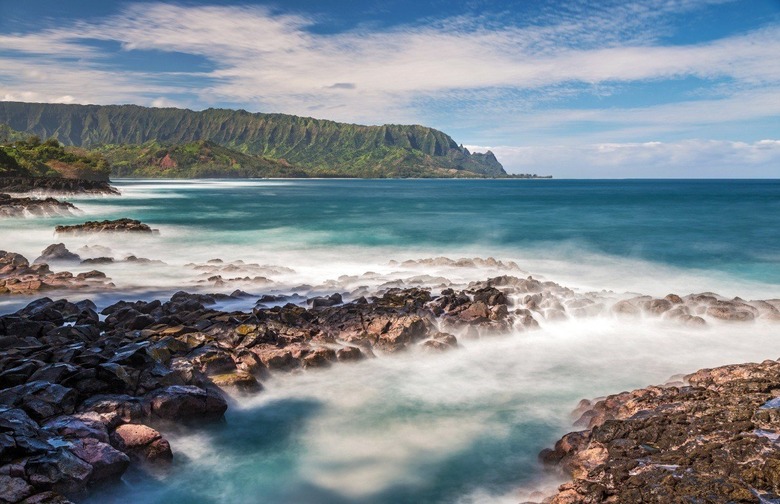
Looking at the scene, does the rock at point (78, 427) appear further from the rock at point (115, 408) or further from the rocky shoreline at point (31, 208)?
the rocky shoreline at point (31, 208)

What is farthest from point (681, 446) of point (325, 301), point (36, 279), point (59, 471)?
point (36, 279)

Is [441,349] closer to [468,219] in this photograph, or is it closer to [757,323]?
[757,323]

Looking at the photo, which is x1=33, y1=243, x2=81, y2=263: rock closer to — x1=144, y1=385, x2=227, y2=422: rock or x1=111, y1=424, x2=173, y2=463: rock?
x1=144, y1=385, x2=227, y2=422: rock

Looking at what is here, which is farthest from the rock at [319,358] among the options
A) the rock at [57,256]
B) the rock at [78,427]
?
the rock at [57,256]

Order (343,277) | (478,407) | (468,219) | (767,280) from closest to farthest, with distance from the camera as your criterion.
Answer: (478,407)
(343,277)
(767,280)
(468,219)

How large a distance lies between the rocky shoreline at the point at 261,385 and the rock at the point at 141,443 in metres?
0.02

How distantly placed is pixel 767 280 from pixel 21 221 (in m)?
56.9

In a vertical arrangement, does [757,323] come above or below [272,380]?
above

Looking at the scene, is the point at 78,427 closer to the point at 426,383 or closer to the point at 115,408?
the point at 115,408

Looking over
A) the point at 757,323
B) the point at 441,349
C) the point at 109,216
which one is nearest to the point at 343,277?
the point at 441,349

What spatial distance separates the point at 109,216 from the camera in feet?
186

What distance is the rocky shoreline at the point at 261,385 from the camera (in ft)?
24.8

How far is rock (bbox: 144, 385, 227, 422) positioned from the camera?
10.2 m

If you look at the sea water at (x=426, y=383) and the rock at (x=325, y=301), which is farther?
the rock at (x=325, y=301)
